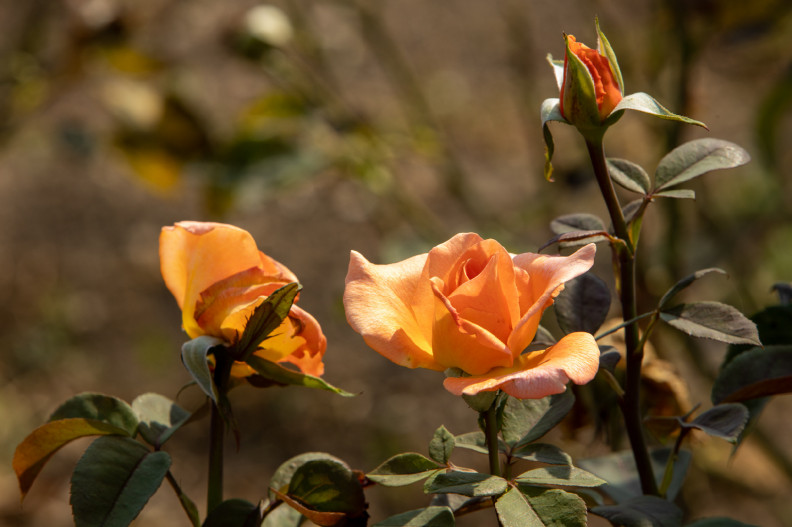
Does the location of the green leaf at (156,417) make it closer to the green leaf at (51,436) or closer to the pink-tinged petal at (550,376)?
the green leaf at (51,436)

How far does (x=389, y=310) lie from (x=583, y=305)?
141 mm

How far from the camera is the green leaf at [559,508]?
39 cm

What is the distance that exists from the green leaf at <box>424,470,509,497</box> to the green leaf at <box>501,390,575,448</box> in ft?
0.22

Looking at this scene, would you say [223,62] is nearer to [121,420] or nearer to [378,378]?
[378,378]

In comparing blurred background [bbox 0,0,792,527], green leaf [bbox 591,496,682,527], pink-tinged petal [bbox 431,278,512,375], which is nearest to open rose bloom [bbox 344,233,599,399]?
pink-tinged petal [bbox 431,278,512,375]

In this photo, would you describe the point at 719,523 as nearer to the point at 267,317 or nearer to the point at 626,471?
the point at 626,471

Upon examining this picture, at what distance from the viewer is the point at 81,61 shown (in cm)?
117

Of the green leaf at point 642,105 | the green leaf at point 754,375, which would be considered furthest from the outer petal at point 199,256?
the green leaf at point 754,375

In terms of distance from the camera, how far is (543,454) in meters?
0.45

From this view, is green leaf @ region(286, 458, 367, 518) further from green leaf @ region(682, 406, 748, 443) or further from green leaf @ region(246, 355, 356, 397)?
green leaf @ region(682, 406, 748, 443)

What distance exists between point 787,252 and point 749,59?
592mm

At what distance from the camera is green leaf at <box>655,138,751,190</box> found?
47 cm

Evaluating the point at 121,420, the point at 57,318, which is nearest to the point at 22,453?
the point at 121,420

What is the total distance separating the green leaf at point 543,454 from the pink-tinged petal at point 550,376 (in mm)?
64
